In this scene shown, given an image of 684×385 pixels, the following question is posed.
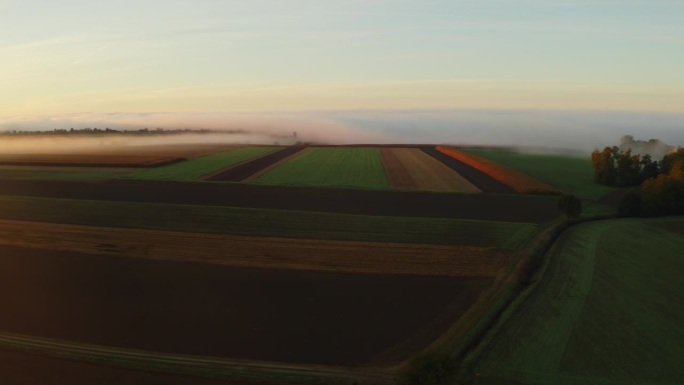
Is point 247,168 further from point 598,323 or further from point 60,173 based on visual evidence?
point 598,323

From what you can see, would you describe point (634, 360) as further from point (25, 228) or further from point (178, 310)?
point (25, 228)

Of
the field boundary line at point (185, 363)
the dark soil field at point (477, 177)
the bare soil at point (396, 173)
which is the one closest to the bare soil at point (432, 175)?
the bare soil at point (396, 173)

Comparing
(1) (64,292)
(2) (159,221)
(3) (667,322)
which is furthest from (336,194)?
(3) (667,322)

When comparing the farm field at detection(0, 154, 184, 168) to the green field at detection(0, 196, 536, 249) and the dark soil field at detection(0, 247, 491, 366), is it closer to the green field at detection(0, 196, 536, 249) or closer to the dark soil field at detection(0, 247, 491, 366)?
the green field at detection(0, 196, 536, 249)

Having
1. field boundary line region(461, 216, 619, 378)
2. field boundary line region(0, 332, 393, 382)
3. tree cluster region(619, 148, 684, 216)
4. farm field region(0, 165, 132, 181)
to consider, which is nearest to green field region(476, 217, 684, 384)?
field boundary line region(461, 216, 619, 378)

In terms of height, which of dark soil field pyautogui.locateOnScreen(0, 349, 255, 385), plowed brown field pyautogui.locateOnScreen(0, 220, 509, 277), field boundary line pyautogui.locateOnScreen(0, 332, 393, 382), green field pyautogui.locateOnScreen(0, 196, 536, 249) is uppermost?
green field pyautogui.locateOnScreen(0, 196, 536, 249)

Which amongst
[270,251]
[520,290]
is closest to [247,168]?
[270,251]

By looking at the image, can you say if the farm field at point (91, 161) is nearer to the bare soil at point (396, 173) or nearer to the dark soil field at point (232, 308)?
the bare soil at point (396, 173)

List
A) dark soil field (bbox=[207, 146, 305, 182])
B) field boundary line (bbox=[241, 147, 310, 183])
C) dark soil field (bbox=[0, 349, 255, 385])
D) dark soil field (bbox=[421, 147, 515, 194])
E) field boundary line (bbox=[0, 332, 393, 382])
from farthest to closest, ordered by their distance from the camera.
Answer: dark soil field (bbox=[207, 146, 305, 182]), field boundary line (bbox=[241, 147, 310, 183]), dark soil field (bbox=[421, 147, 515, 194]), field boundary line (bbox=[0, 332, 393, 382]), dark soil field (bbox=[0, 349, 255, 385])
